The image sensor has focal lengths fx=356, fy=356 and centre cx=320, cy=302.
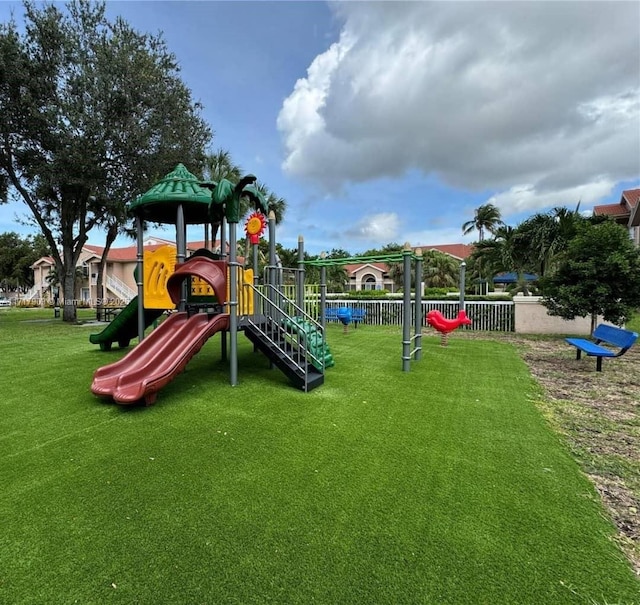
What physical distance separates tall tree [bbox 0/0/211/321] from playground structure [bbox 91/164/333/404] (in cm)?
934

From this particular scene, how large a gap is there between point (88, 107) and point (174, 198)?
1124 cm

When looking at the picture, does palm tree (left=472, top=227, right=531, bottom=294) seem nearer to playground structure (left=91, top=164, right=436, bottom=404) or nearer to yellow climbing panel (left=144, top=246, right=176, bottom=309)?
playground structure (left=91, top=164, right=436, bottom=404)

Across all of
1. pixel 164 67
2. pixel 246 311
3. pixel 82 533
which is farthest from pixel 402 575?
pixel 164 67

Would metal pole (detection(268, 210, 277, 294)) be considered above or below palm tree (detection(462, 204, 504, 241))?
below

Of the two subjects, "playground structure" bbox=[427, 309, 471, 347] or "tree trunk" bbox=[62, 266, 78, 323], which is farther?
"tree trunk" bbox=[62, 266, 78, 323]

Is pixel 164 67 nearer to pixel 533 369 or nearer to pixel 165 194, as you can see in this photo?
pixel 165 194

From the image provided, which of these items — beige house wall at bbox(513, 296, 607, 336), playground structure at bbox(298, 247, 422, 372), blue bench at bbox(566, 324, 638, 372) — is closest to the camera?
blue bench at bbox(566, 324, 638, 372)

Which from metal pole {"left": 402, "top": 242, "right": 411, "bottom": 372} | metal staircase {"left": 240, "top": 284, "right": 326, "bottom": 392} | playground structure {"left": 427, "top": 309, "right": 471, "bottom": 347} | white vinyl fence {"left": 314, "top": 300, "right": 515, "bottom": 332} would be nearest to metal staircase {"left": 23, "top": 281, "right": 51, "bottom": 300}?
white vinyl fence {"left": 314, "top": 300, "right": 515, "bottom": 332}

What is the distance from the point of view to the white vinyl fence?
13844 millimetres

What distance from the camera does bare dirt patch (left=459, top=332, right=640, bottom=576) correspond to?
2861 mm

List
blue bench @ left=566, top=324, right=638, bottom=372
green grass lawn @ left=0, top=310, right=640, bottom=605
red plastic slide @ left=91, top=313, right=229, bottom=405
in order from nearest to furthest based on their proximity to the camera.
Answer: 1. green grass lawn @ left=0, top=310, right=640, bottom=605
2. red plastic slide @ left=91, top=313, right=229, bottom=405
3. blue bench @ left=566, top=324, right=638, bottom=372

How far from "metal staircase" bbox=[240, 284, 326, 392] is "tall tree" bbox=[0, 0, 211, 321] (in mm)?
12153

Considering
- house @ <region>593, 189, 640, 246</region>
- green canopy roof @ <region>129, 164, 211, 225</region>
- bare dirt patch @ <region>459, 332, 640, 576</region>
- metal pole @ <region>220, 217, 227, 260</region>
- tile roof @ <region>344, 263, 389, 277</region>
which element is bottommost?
bare dirt patch @ <region>459, 332, 640, 576</region>

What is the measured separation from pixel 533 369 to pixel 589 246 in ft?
16.9
